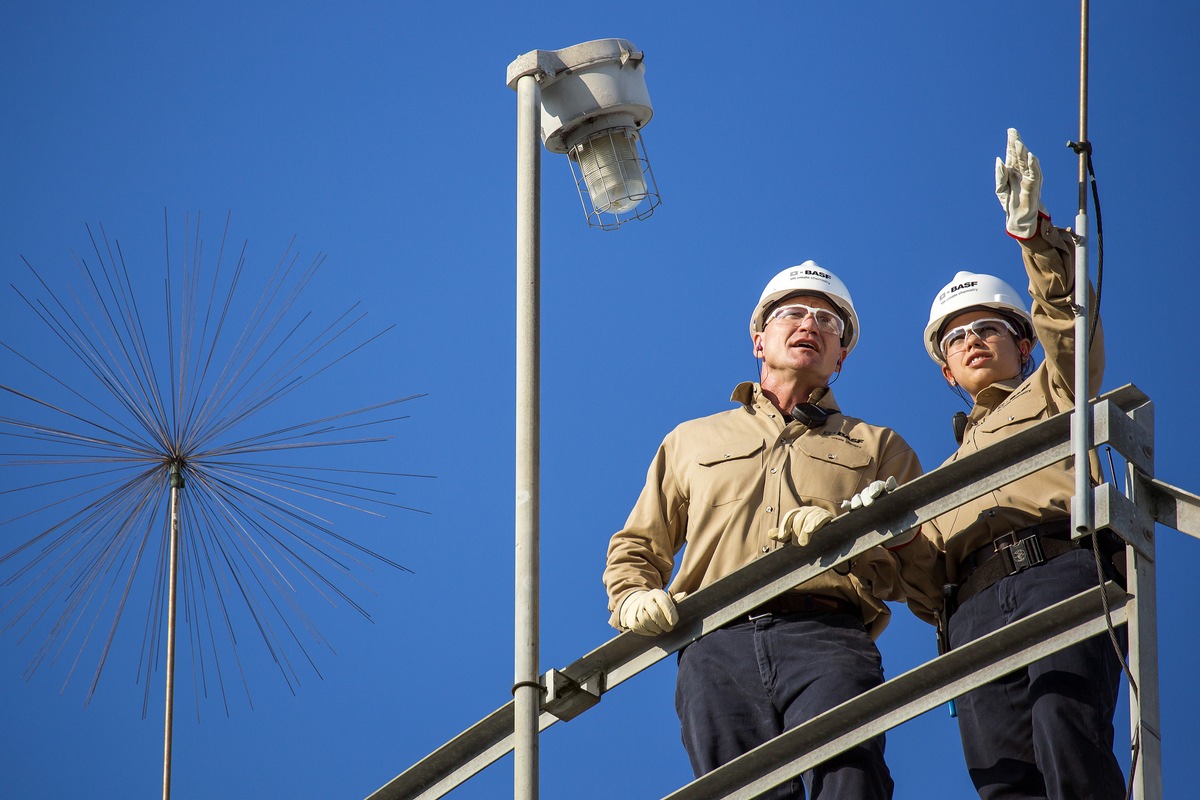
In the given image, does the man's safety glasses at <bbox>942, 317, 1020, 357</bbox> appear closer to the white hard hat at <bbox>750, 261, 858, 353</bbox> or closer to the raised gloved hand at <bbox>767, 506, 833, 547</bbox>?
the white hard hat at <bbox>750, 261, 858, 353</bbox>

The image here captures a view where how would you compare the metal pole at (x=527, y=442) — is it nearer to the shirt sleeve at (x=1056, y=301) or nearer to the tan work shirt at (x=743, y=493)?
the tan work shirt at (x=743, y=493)

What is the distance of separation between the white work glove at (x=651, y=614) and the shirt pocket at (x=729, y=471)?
101 cm

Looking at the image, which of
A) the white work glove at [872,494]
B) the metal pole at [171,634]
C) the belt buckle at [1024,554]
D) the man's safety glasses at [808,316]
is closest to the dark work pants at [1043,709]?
the belt buckle at [1024,554]

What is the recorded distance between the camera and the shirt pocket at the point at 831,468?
7.89 m

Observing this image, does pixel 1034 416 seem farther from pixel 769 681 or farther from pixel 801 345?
pixel 769 681

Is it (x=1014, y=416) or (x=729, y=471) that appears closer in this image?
(x=1014, y=416)

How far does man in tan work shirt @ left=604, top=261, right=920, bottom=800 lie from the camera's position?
7.08 meters

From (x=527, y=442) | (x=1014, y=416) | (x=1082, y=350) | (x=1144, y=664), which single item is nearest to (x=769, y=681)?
(x=527, y=442)

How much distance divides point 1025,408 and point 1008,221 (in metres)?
1.19

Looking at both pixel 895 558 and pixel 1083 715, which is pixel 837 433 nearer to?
pixel 895 558

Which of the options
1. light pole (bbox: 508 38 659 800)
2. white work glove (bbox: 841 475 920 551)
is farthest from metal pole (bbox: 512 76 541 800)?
white work glove (bbox: 841 475 920 551)

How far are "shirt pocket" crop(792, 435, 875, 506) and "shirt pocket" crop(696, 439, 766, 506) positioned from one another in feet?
A: 0.61

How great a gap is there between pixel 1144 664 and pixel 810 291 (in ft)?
11.4

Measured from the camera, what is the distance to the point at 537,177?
23.5 feet
